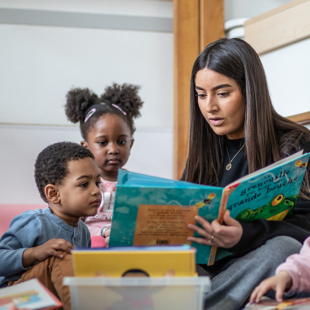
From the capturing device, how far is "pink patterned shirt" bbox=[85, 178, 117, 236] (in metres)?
1.54

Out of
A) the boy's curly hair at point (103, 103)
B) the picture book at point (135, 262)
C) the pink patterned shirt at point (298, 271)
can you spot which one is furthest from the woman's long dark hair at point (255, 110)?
the boy's curly hair at point (103, 103)

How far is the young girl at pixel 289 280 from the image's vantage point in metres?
0.75

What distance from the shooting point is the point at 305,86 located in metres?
1.75

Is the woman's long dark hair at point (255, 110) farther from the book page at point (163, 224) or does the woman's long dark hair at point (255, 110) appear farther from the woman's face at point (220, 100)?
the book page at point (163, 224)

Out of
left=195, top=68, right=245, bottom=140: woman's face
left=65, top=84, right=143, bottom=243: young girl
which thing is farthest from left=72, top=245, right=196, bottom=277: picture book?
left=65, top=84, right=143, bottom=243: young girl

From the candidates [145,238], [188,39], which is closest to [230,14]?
[188,39]

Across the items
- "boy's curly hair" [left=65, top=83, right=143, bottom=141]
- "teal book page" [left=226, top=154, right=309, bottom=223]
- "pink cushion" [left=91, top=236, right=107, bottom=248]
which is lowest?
"pink cushion" [left=91, top=236, right=107, bottom=248]

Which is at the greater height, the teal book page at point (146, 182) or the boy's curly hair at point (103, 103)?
the boy's curly hair at point (103, 103)

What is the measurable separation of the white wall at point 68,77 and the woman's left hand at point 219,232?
48.0 inches

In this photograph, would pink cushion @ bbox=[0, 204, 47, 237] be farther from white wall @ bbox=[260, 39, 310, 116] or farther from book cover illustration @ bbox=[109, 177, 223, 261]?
white wall @ bbox=[260, 39, 310, 116]

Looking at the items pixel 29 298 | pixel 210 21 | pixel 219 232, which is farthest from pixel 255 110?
pixel 210 21

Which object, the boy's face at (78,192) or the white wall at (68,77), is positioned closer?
the boy's face at (78,192)

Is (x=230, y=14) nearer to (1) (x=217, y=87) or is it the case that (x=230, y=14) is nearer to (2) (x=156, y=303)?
(1) (x=217, y=87)

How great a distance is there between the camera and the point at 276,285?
0.76m
